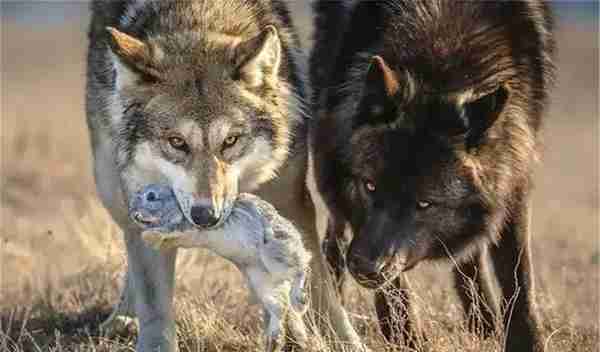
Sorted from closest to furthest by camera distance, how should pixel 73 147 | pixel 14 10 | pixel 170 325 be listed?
pixel 170 325, pixel 73 147, pixel 14 10

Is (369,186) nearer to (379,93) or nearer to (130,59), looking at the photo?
(379,93)

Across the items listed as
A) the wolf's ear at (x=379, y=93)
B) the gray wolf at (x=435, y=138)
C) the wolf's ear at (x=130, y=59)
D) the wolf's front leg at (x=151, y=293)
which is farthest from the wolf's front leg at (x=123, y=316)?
the wolf's ear at (x=379, y=93)

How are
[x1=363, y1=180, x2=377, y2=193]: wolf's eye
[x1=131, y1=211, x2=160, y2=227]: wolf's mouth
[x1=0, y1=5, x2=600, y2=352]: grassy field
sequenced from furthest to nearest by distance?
1. [x1=0, y1=5, x2=600, y2=352]: grassy field
2. [x1=363, y1=180, x2=377, y2=193]: wolf's eye
3. [x1=131, y1=211, x2=160, y2=227]: wolf's mouth

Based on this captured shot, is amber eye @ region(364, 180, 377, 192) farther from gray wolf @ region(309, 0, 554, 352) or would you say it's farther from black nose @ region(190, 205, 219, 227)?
black nose @ region(190, 205, 219, 227)

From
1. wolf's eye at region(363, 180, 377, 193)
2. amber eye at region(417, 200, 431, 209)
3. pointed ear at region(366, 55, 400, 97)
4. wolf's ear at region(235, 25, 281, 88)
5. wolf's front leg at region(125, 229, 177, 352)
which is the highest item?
wolf's ear at region(235, 25, 281, 88)

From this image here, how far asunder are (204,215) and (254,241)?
219 millimetres

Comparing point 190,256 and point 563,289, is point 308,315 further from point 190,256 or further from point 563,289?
point 563,289

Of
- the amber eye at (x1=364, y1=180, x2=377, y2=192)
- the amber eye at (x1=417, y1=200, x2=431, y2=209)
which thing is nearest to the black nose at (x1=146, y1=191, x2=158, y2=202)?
the amber eye at (x1=364, y1=180, x2=377, y2=192)

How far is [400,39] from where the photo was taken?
498cm

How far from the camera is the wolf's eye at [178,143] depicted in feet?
13.9

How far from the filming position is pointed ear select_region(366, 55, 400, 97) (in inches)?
174

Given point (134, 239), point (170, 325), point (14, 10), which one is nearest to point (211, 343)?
point (170, 325)

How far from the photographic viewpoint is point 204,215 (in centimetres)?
396

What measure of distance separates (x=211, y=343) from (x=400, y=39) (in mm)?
1709
